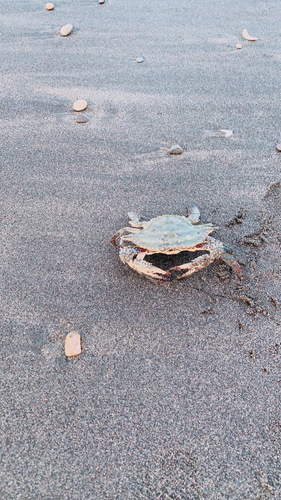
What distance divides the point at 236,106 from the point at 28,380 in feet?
12.2

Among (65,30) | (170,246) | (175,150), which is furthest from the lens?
(65,30)

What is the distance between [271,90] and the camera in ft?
14.7

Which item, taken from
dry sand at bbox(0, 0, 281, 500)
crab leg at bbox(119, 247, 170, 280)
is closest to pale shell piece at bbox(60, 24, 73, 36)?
dry sand at bbox(0, 0, 281, 500)

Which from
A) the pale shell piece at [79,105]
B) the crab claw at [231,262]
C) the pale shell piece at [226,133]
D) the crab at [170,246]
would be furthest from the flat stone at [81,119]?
the crab claw at [231,262]

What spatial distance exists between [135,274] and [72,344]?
29.1 inches

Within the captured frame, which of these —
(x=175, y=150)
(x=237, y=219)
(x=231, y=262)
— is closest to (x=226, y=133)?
(x=175, y=150)

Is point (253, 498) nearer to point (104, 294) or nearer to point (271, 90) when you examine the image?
point (104, 294)

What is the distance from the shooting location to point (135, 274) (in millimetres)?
2775

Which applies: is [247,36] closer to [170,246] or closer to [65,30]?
[65,30]

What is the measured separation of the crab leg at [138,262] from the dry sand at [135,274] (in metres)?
0.15

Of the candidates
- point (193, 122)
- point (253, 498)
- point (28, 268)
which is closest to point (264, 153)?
point (193, 122)

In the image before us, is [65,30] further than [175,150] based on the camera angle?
Yes

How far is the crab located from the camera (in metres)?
2.52

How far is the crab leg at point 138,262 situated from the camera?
8.37 ft
